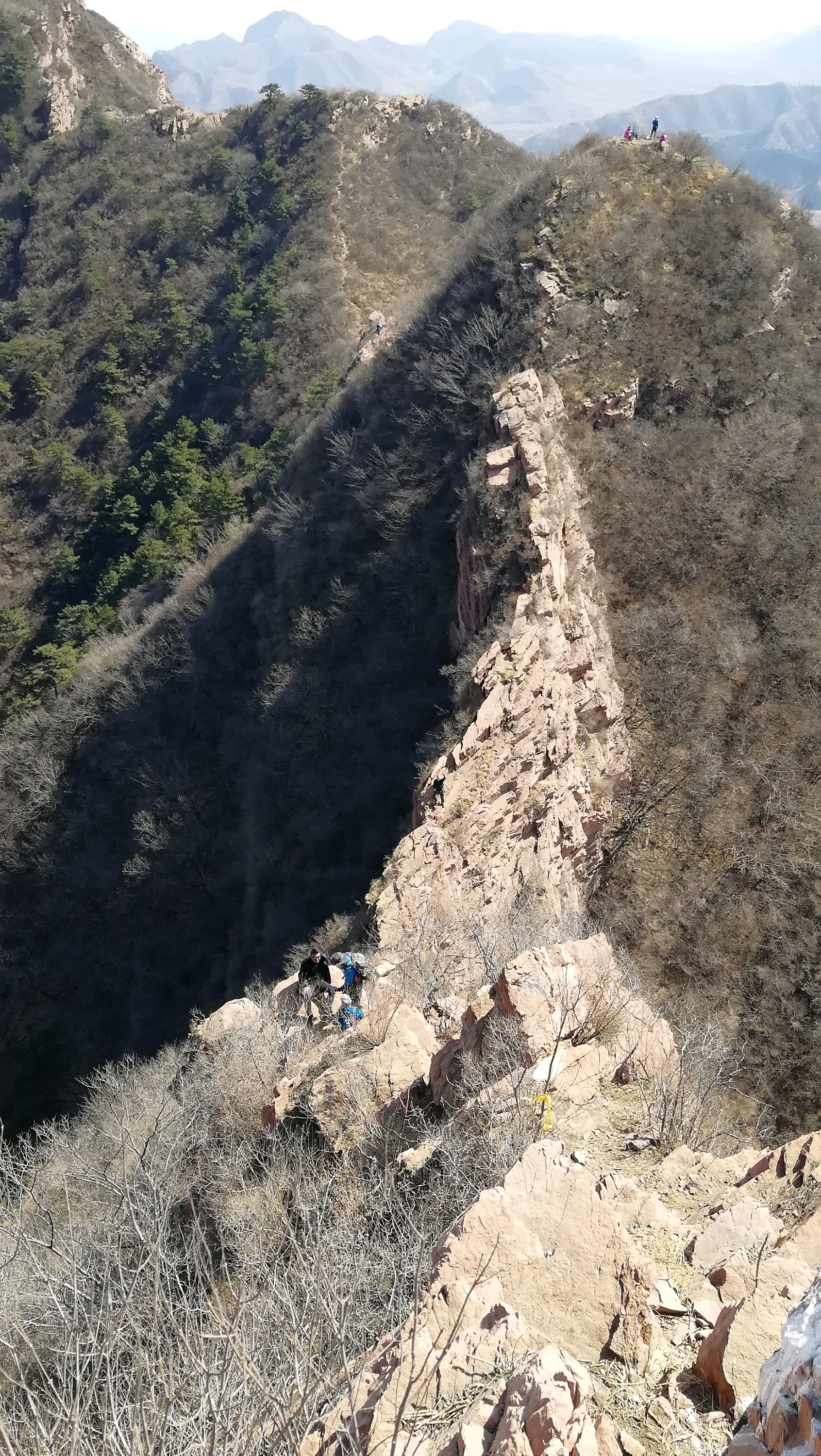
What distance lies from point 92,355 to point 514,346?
33624 millimetres

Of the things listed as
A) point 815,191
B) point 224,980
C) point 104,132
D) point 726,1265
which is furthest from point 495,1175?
point 815,191

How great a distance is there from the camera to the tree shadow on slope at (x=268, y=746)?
24.4 meters

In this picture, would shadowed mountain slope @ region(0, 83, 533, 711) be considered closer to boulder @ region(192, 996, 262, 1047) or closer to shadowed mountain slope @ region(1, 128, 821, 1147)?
shadowed mountain slope @ region(1, 128, 821, 1147)

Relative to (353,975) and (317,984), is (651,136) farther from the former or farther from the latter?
(317,984)

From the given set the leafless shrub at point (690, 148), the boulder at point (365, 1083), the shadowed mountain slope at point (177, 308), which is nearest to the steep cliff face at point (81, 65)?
the shadowed mountain slope at point (177, 308)

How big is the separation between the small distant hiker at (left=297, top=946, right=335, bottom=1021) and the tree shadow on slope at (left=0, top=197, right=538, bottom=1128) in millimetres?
8029

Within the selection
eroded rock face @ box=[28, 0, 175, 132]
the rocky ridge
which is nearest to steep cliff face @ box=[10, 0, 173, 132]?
eroded rock face @ box=[28, 0, 175, 132]

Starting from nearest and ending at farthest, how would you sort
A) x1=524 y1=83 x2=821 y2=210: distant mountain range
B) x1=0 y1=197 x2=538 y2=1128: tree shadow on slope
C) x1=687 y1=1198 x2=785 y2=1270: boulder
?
1. x1=687 y1=1198 x2=785 y2=1270: boulder
2. x1=0 y1=197 x2=538 y2=1128: tree shadow on slope
3. x1=524 y1=83 x2=821 y2=210: distant mountain range

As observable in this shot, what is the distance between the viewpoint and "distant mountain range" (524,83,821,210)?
5866 inches

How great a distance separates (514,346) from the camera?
2348cm

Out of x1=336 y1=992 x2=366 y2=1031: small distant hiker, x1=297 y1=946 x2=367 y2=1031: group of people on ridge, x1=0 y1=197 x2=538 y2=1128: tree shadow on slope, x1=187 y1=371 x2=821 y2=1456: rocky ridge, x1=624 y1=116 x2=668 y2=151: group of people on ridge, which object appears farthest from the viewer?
x1=624 y1=116 x2=668 y2=151: group of people on ridge

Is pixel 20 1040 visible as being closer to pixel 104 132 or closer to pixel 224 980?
pixel 224 980

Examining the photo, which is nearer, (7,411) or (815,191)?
(7,411)

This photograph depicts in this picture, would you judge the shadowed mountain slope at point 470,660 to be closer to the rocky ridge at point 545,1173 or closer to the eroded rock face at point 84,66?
the rocky ridge at point 545,1173
